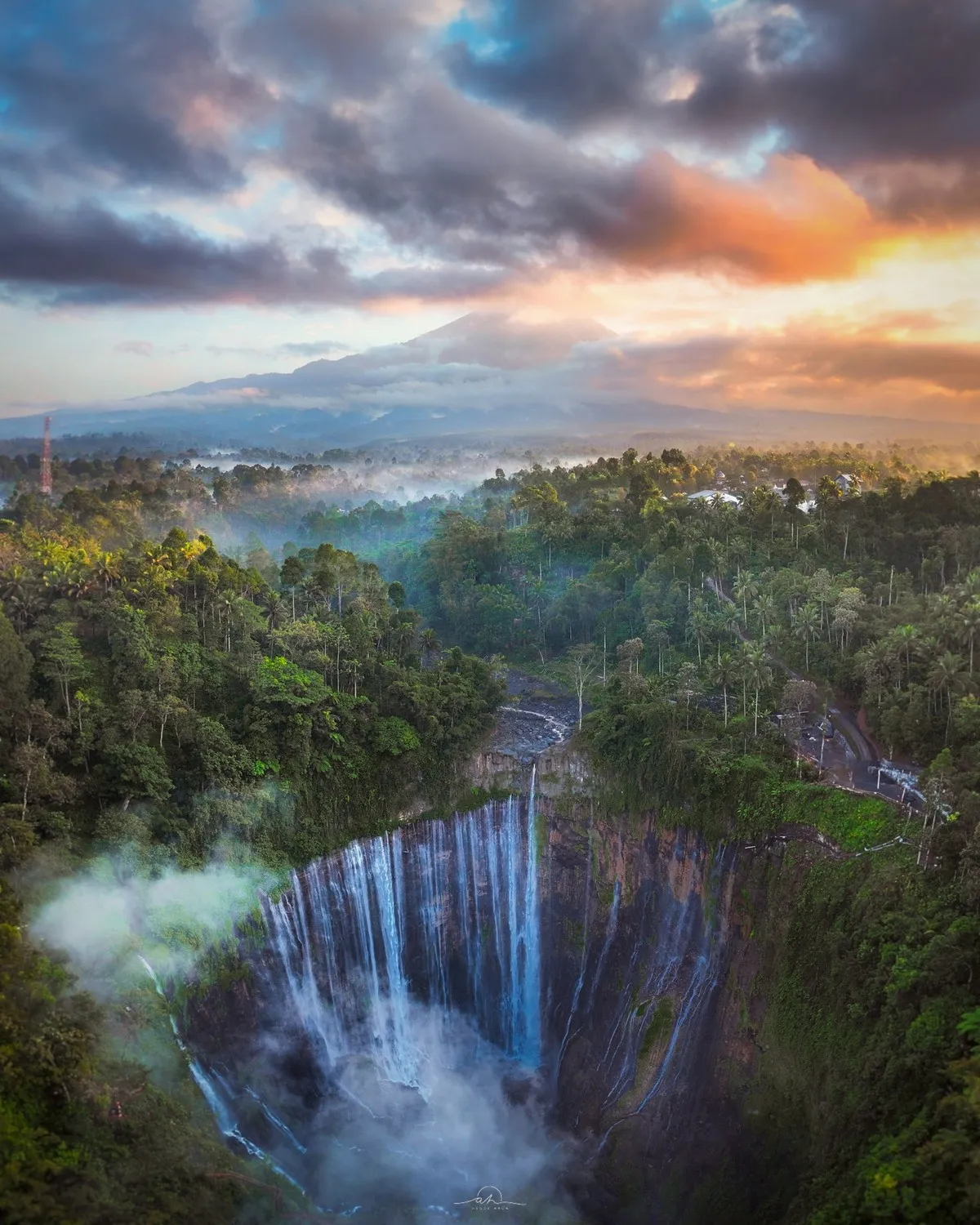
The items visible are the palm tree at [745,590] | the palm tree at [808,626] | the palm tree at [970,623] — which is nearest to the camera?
the palm tree at [970,623]

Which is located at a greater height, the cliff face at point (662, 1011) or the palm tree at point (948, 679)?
the palm tree at point (948, 679)

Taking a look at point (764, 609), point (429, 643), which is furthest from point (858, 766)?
point (429, 643)

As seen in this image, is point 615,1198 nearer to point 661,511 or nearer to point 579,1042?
point 579,1042

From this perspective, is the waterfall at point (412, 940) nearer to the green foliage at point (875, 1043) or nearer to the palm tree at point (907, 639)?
the green foliage at point (875, 1043)

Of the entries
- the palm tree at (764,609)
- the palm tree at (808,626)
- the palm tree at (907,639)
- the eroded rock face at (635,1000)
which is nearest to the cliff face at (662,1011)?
the eroded rock face at (635,1000)

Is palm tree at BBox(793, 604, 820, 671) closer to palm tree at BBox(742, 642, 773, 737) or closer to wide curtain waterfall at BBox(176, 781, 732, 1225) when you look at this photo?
palm tree at BBox(742, 642, 773, 737)

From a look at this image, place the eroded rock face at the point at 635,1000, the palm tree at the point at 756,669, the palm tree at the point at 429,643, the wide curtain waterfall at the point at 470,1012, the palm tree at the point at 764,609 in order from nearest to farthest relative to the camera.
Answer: the eroded rock face at the point at 635,1000
the wide curtain waterfall at the point at 470,1012
the palm tree at the point at 756,669
the palm tree at the point at 429,643
the palm tree at the point at 764,609

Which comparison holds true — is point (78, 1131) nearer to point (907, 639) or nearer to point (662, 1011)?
point (662, 1011)

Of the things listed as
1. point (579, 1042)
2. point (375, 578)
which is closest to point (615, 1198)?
point (579, 1042)
